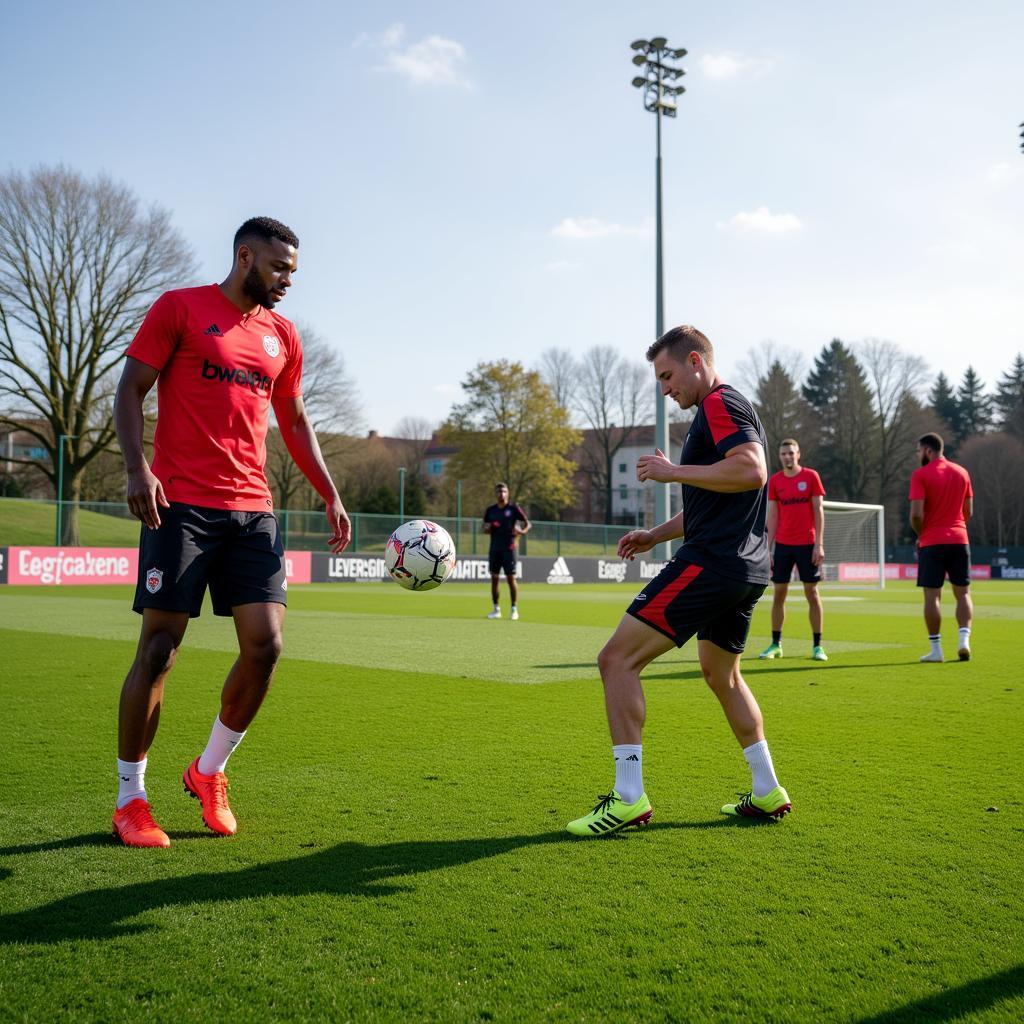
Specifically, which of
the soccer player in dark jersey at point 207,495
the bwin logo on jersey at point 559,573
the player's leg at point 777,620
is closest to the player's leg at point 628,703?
the soccer player in dark jersey at point 207,495

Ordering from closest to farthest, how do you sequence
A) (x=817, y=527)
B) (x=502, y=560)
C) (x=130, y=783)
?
(x=130, y=783) < (x=817, y=527) < (x=502, y=560)

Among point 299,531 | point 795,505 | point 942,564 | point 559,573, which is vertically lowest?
point 559,573

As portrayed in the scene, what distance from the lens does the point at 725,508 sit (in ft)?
13.1

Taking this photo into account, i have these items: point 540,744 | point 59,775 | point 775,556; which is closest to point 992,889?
point 540,744

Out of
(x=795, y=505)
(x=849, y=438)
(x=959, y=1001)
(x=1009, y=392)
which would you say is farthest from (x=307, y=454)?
(x=1009, y=392)

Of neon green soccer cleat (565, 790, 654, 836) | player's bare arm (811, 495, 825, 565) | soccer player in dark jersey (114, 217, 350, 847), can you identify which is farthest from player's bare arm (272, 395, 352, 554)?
player's bare arm (811, 495, 825, 565)

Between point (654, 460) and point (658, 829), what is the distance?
1446 millimetres

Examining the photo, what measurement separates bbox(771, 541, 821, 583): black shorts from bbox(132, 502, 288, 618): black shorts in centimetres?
740

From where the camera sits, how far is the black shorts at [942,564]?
10375mm

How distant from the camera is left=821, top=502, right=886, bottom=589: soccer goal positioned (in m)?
39.8

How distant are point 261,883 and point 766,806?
2000 mm

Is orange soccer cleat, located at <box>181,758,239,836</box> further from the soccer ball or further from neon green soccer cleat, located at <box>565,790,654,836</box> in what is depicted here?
the soccer ball

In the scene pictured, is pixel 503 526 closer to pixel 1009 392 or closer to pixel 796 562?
pixel 796 562

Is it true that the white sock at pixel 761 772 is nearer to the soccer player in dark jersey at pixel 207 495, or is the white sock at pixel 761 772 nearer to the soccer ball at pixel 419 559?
the soccer player in dark jersey at pixel 207 495
